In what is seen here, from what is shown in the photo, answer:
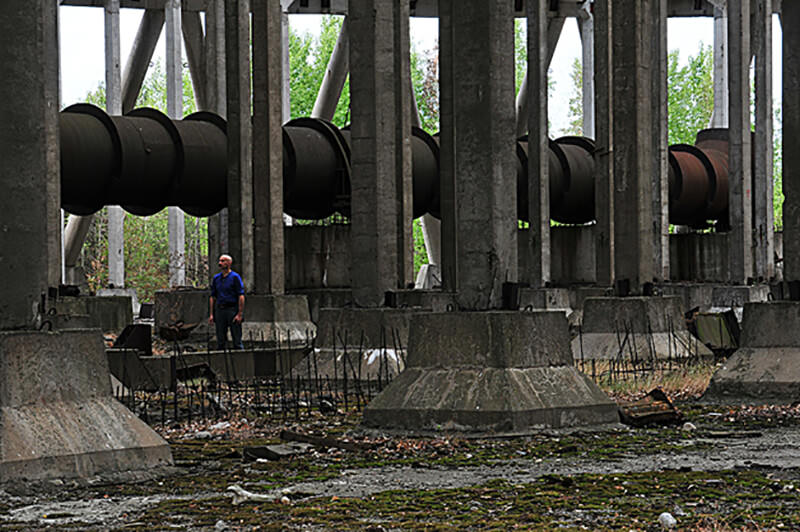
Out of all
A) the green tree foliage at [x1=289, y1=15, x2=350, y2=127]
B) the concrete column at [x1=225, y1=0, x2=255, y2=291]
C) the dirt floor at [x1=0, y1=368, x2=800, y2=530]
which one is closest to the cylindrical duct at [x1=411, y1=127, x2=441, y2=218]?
the concrete column at [x1=225, y1=0, x2=255, y2=291]

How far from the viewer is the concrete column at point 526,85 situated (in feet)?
114

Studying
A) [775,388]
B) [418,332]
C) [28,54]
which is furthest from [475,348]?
[28,54]

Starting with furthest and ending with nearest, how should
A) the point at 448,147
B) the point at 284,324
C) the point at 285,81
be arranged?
1. the point at 285,81
2. the point at 284,324
3. the point at 448,147

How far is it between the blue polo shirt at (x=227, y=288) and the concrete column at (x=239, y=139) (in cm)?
256

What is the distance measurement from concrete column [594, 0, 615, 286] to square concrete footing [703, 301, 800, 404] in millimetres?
7529

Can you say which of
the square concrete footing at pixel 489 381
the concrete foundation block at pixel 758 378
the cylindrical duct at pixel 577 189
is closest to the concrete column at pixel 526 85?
the cylindrical duct at pixel 577 189

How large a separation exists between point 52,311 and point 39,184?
87cm

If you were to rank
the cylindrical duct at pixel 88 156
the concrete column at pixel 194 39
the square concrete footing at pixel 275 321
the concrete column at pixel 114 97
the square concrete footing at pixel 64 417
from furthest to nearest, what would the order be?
1. the concrete column at pixel 114 97
2. the concrete column at pixel 194 39
3. the cylindrical duct at pixel 88 156
4. the square concrete footing at pixel 275 321
5. the square concrete footing at pixel 64 417

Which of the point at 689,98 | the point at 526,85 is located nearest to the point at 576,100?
the point at 689,98

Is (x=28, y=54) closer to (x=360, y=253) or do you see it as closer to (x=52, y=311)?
(x=52, y=311)

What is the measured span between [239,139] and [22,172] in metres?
12.4

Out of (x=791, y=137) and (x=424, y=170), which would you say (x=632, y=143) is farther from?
(x=424, y=170)

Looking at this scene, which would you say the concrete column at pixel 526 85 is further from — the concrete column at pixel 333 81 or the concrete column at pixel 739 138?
the concrete column at pixel 739 138

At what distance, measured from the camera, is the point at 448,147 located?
62.2ft
